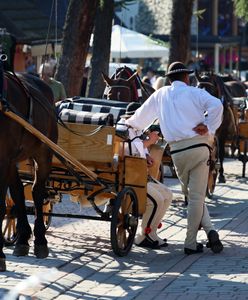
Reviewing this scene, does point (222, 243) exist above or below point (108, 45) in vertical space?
below

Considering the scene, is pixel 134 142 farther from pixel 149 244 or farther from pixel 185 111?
pixel 149 244

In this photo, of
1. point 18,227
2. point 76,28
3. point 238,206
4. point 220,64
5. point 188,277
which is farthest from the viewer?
point 220,64

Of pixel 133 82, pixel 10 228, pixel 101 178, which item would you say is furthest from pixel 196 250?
pixel 133 82

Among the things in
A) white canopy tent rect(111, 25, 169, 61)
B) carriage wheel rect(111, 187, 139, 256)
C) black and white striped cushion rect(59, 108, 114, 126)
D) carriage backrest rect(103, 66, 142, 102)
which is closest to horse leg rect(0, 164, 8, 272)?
carriage wheel rect(111, 187, 139, 256)

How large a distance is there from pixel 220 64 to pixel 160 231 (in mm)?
47690

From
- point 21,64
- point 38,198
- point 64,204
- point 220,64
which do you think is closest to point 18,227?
point 38,198

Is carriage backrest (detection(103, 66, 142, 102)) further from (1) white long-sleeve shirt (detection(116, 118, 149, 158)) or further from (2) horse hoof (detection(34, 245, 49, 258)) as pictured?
(2) horse hoof (detection(34, 245, 49, 258))

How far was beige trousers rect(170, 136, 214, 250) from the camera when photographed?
10.3 meters

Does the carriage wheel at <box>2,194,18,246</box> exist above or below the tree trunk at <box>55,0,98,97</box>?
below

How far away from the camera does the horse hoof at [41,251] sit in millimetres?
9969

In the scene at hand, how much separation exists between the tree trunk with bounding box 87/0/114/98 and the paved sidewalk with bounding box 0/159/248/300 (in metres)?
8.55

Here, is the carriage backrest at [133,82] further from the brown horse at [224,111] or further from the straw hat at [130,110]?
the straw hat at [130,110]

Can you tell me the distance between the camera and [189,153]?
10273 millimetres

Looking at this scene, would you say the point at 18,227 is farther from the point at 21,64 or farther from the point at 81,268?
the point at 21,64
